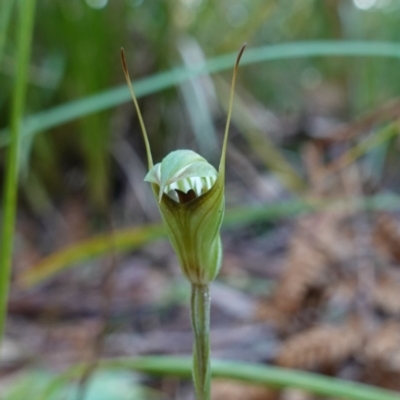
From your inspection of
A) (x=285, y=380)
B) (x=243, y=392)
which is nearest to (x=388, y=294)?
(x=243, y=392)

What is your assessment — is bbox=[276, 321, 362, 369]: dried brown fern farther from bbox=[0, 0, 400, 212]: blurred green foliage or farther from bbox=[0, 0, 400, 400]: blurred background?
Answer: bbox=[0, 0, 400, 212]: blurred green foliage

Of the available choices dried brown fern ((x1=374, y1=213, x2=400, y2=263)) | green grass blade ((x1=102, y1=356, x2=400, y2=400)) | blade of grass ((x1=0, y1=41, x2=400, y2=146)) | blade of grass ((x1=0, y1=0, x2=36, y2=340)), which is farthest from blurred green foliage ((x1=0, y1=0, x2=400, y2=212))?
green grass blade ((x1=102, y1=356, x2=400, y2=400))

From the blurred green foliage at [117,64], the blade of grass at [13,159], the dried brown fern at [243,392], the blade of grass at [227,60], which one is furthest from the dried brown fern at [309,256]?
the blurred green foliage at [117,64]

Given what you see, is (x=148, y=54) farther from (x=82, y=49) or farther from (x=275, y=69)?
(x=275, y=69)

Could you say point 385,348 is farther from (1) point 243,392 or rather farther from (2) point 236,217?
(2) point 236,217

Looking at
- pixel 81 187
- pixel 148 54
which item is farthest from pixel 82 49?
pixel 81 187
